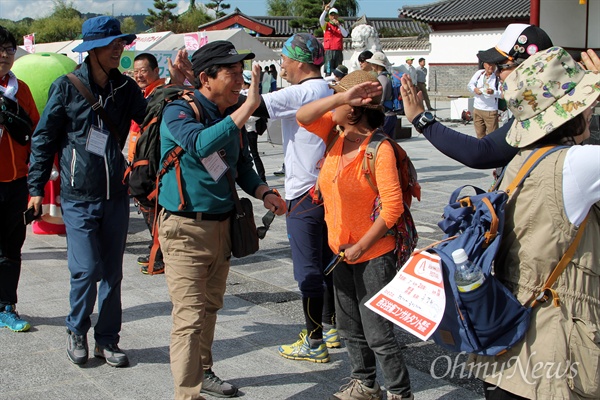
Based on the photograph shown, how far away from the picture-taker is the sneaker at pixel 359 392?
11.8 feet

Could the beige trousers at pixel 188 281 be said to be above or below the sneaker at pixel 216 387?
above

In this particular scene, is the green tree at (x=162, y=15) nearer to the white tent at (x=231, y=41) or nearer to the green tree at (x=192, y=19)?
the green tree at (x=192, y=19)

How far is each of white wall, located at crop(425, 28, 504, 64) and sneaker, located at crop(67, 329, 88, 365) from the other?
29111 millimetres

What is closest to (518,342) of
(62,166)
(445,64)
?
(62,166)

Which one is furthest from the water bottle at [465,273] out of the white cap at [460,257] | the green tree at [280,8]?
the green tree at [280,8]

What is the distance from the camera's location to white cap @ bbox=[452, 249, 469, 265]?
2.36m

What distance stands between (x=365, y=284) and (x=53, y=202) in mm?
4911

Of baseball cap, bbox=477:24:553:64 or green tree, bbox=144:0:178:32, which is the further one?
green tree, bbox=144:0:178:32

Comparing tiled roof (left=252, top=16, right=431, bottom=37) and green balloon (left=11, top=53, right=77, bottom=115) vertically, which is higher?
tiled roof (left=252, top=16, right=431, bottom=37)

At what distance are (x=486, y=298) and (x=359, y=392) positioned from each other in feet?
4.86

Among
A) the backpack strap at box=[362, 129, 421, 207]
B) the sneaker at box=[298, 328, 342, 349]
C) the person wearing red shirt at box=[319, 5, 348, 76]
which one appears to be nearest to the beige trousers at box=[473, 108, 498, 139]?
the person wearing red shirt at box=[319, 5, 348, 76]

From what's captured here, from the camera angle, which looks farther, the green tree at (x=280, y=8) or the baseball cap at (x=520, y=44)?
the green tree at (x=280, y=8)

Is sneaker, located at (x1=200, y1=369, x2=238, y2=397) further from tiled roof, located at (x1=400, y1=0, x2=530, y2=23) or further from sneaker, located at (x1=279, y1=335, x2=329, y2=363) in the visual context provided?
tiled roof, located at (x1=400, y1=0, x2=530, y2=23)

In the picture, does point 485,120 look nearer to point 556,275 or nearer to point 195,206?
point 195,206
